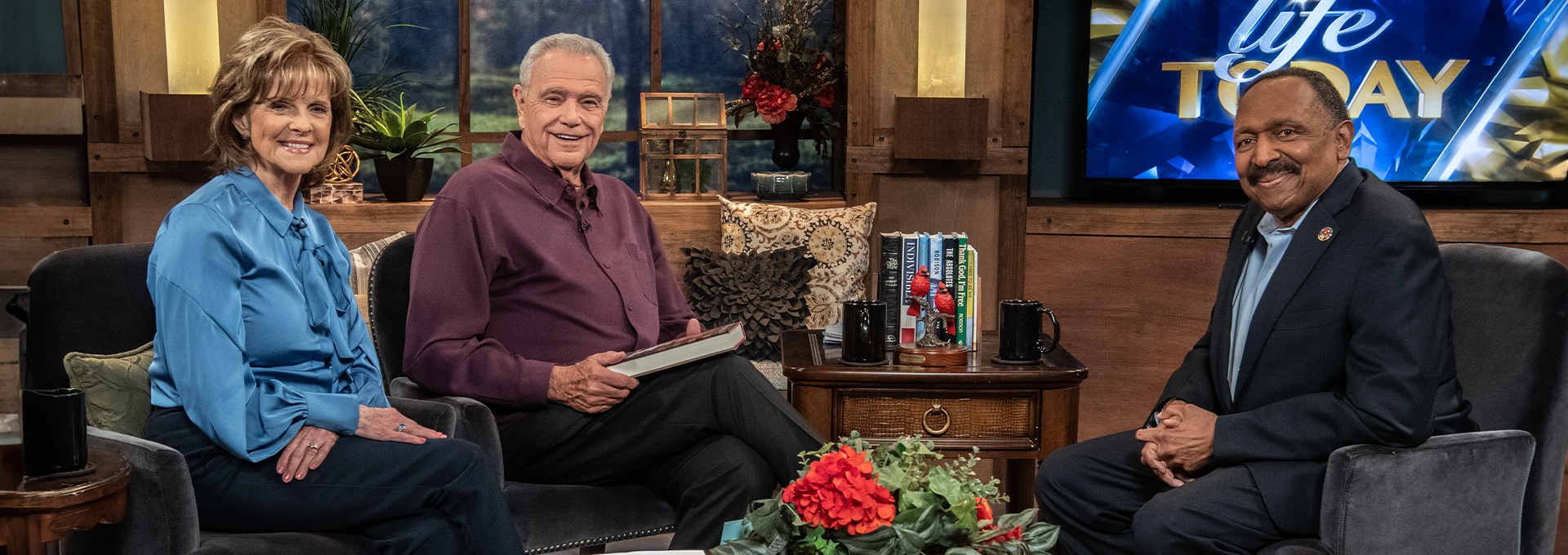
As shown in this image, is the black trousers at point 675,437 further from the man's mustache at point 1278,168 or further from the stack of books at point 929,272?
the man's mustache at point 1278,168

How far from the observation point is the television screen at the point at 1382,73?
3514 millimetres

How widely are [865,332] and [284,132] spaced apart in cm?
128

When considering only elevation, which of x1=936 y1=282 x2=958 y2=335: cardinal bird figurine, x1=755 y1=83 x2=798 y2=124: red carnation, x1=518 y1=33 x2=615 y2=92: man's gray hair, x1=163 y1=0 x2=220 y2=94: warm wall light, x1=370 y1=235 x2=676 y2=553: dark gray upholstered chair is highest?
x1=163 y1=0 x2=220 y2=94: warm wall light

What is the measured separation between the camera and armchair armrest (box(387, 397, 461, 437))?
2.04 meters

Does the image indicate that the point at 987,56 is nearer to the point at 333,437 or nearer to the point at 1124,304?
the point at 1124,304

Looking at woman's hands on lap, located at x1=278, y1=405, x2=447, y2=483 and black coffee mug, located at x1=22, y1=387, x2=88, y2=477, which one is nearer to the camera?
black coffee mug, located at x1=22, y1=387, x2=88, y2=477

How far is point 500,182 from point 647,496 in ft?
2.42

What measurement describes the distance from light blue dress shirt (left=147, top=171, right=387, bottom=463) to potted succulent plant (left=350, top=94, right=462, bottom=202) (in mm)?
1643

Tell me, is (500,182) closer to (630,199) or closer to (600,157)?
(630,199)

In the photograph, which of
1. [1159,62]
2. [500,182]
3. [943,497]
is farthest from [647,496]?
[1159,62]

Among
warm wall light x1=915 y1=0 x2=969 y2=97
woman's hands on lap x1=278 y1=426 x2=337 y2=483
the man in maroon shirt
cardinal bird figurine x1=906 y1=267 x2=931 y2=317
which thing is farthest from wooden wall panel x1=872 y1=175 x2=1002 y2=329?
woman's hands on lap x1=278 y1=426 x2=337 y2=483

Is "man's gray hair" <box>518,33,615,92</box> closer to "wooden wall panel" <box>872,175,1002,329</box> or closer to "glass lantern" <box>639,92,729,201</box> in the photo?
"glass lantern" <box>639,92,729,201</box>

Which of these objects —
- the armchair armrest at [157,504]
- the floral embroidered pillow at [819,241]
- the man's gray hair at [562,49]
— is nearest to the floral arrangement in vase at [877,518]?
the armchair armrest at [157,504]

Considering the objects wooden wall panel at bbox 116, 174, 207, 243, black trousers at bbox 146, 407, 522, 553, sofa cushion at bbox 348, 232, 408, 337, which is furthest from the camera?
wooden wall panel at bbox 116, 174, 207, 243
